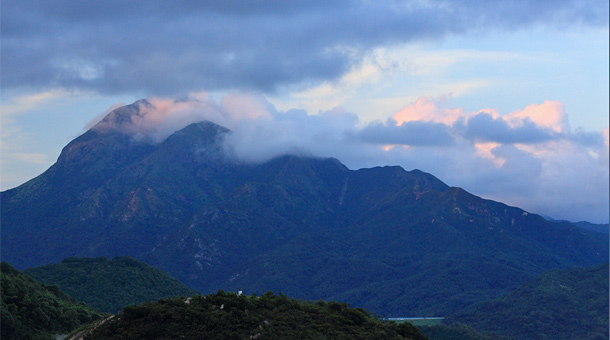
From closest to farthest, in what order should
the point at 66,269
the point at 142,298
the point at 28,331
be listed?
1. the point at 28,331
2. the point at 142,298
3. the point at 66,269

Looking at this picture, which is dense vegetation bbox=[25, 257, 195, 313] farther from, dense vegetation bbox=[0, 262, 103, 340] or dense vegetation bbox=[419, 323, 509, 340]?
dense vegetation bbox=[419, 323, 509, 340]

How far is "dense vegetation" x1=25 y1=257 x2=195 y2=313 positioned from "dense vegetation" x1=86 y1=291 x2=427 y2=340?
82.9 meters

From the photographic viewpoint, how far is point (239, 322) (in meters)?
→ 54.2

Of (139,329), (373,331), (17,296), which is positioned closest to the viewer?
(139,329)

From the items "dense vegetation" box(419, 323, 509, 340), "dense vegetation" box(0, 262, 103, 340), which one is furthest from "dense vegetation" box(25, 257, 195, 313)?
"dense vegetation" box(419, 323, 509, 340)

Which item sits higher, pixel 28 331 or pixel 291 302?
pixel 291 302

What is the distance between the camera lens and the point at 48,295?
86750 mm

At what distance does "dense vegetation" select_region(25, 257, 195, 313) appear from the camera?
140m

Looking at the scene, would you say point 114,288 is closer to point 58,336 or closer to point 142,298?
point 142,298

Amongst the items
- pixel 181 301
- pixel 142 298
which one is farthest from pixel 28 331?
pixel 142 298

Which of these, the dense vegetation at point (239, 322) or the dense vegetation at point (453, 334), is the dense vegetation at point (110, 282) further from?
the dense vegetation at point (239, 322)

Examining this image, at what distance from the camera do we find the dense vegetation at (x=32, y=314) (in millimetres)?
69812

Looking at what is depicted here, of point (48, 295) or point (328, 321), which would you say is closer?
point (328, 321)

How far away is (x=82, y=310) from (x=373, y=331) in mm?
43374
